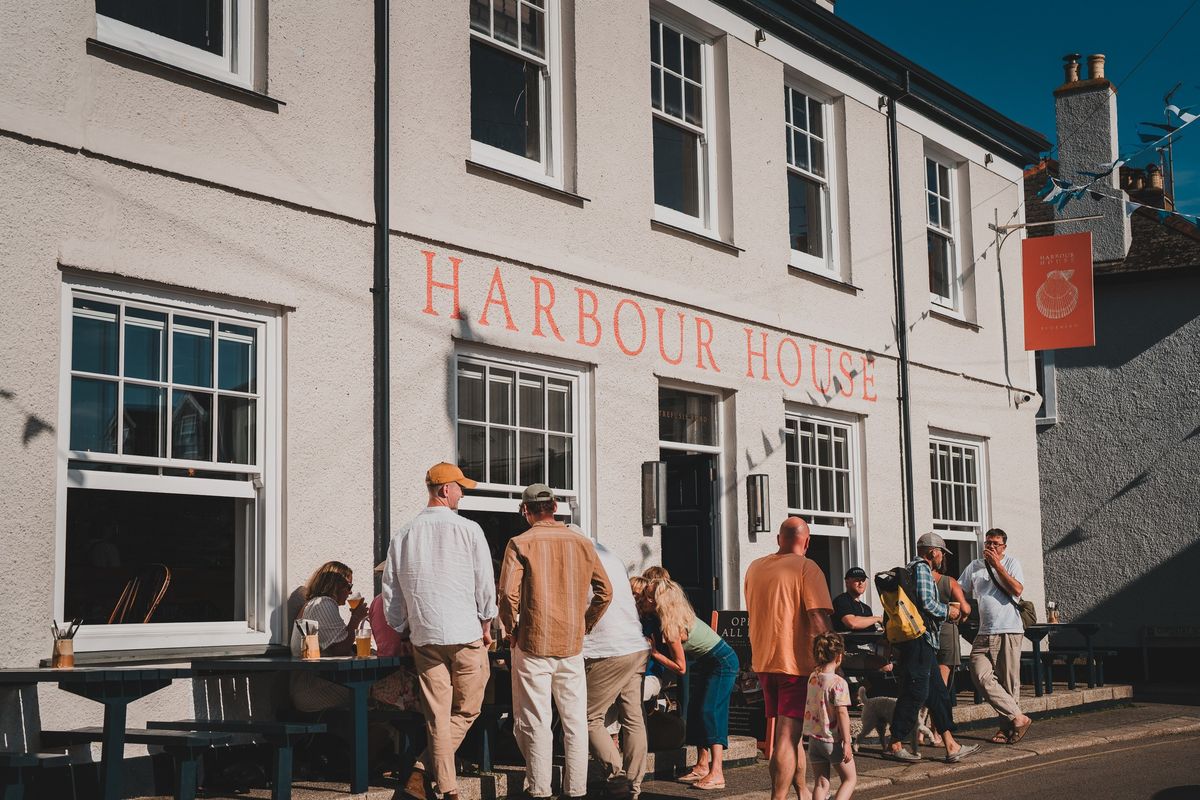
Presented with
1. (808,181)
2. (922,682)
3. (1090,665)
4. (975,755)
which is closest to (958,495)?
(1090,665)

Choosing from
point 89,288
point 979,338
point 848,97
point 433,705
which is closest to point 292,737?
point 433,705

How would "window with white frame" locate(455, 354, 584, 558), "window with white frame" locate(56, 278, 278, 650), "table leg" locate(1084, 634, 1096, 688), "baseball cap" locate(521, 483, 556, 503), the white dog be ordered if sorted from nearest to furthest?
"window with white frame" locate(56, 278, 278, 650) < "baseball cap" locate(521, 483, 556, 503) < "window with white frame" locate(455, 354, 584, 558) < the white dog < "table leg" locate(1084, 634, 1096, 688)

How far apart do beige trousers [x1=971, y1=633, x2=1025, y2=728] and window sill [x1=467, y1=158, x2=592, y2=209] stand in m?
5.24

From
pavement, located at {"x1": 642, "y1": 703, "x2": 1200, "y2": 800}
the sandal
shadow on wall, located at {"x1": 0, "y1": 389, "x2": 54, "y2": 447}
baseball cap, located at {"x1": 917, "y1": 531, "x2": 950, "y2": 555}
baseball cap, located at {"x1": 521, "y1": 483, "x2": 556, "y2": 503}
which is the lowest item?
pavement, located at {"x1": 642, "y1": 703, "x2": 1200, "y2": 800}

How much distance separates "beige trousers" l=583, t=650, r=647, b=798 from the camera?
8.59m

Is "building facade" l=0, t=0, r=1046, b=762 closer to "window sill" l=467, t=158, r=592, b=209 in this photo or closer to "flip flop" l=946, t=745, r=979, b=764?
"window sill" l=467, t=158, r=592, b=209

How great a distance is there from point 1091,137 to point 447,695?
55.8 ft

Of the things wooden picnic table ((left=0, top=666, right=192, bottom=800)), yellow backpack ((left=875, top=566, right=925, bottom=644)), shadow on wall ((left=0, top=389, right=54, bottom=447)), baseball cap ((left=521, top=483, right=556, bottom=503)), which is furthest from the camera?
yellow backpack ((left=875, top=566, right=925, bottom=644))

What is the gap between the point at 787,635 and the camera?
8305mm

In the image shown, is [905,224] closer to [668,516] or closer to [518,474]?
[668,516]

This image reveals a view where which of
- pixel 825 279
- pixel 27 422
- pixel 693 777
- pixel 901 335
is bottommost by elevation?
pixel 693 777

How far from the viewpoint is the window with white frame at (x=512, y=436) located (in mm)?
10273

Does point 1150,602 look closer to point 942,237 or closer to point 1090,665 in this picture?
point 1090,665

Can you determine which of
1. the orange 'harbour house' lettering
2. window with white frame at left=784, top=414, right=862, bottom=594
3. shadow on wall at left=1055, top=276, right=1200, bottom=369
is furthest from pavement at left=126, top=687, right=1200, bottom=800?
shadow on wall at left=1055, top=276, right=1200, bottom=369
